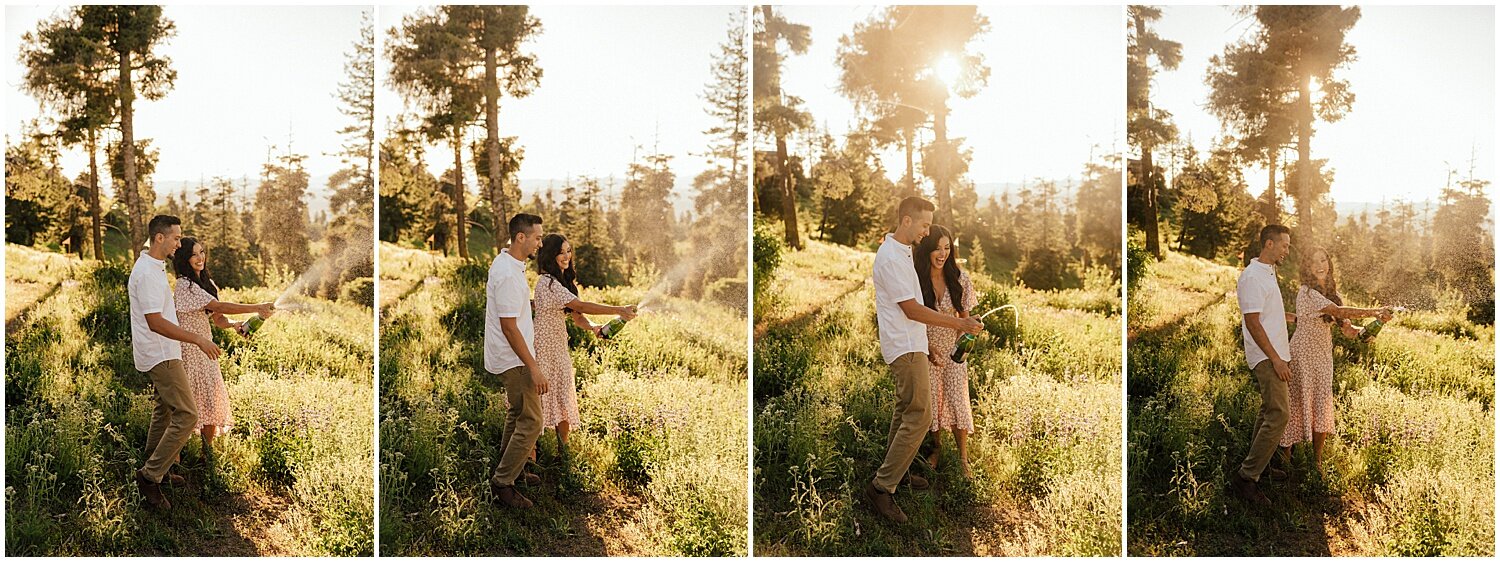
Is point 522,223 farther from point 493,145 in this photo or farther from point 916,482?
point 916,482

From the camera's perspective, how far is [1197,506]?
4.51 meters

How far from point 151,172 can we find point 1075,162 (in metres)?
4.16

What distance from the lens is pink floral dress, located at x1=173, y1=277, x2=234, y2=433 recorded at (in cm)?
455

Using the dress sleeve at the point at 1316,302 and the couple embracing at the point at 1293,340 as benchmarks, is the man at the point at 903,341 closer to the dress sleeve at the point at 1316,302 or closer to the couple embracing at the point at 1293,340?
the couple embracing at the point at 1293,340

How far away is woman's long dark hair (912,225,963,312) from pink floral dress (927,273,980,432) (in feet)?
0.09

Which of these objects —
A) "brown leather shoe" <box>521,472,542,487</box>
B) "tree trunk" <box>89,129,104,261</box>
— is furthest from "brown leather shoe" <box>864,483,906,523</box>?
"tree trunk" <box>89,129,104,261</box>

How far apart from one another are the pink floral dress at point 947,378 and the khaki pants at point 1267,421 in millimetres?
1237

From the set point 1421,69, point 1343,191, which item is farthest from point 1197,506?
point 1421,69

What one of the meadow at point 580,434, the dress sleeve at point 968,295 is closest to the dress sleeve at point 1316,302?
the dress sleeve at point 968,295

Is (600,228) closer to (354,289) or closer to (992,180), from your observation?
(354,289)

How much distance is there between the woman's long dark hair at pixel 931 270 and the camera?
14.6 ft

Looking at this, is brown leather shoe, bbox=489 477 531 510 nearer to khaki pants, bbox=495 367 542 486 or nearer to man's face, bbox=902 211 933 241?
khaki pants, bbox=495 367 542 486

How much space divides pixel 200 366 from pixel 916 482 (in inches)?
127

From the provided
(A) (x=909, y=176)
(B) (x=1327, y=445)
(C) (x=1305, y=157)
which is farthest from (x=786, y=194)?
(B) (x=1327, y=445)
